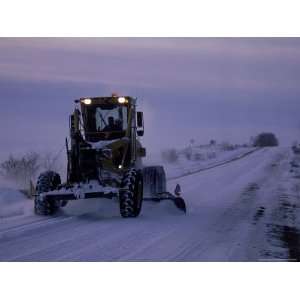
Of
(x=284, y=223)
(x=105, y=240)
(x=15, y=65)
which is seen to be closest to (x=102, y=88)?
(x=15, y=65)

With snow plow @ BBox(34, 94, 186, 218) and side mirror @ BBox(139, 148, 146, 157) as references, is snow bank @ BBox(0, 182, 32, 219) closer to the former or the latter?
snow plow @ BBox(34, 94, 186, 218)

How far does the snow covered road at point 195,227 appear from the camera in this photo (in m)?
6.40

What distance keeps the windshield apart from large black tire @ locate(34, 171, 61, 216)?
1.00m

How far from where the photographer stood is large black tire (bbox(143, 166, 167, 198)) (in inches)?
371

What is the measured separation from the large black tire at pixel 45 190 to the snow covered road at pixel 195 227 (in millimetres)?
156

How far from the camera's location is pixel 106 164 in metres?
8.35

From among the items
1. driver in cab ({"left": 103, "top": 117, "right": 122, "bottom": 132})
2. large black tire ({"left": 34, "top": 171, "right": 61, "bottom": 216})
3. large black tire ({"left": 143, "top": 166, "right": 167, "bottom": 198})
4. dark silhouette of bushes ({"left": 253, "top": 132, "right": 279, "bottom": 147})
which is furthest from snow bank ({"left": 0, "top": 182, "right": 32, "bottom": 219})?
dark silhouette of bushes ({"left": 253, "top": 132, "right": 279, "bottom": 147})

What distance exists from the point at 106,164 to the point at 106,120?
943mm

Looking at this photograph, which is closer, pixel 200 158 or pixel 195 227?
pixel 195 227

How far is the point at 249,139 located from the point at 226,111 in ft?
1.93

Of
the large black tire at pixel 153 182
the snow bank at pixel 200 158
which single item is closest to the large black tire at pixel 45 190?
the large black tire at pixel 153 182

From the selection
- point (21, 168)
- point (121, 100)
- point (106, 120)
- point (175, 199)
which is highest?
point (121, 100)

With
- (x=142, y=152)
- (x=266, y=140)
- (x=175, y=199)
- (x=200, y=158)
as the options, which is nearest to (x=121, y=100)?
(x=142, y=152)

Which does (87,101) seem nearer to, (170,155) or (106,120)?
(106,120)
